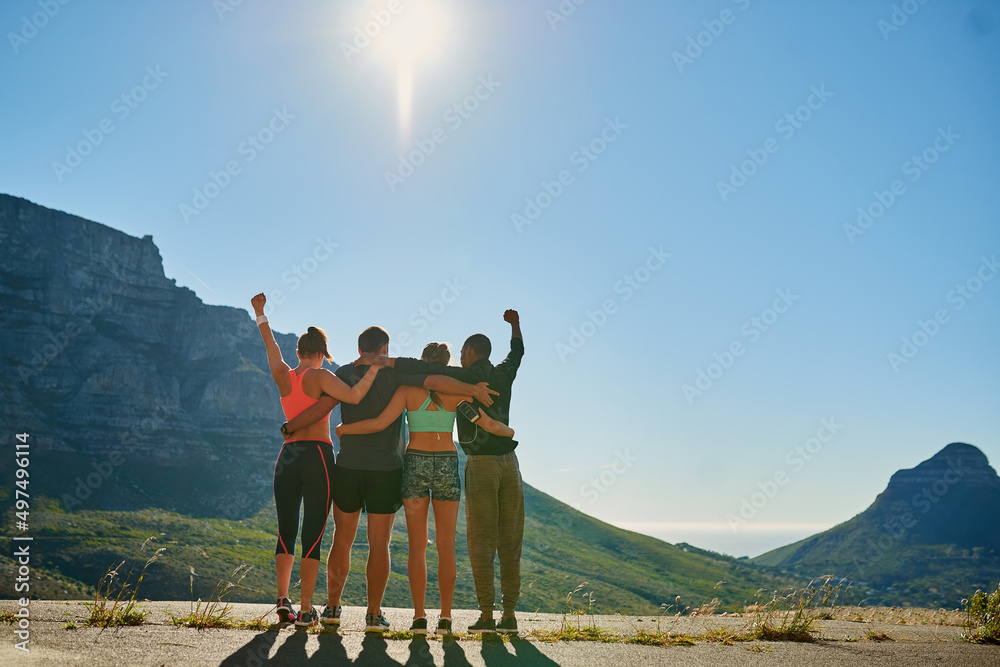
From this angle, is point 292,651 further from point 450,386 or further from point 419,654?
point 450,386

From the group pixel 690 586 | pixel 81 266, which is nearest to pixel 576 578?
pixel 690 586

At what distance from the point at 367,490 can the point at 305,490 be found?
0.64 metres

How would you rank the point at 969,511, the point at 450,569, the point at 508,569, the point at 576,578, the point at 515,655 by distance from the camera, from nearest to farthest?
the point at 515,655 < the point at 450,569 < the point at 508,569 < the point at 576,578 < the point at 969,511

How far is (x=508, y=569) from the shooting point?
6.91m

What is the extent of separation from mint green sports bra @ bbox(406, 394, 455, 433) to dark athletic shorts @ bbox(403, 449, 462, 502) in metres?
0.24

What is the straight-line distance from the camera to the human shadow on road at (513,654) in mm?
4824

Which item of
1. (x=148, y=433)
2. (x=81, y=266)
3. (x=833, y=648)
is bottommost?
(x=833, y=648)

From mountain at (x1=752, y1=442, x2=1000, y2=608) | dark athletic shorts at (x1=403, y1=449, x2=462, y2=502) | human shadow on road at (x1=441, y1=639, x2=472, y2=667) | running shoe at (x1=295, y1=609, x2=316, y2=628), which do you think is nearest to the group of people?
dark athletic shorts at (x1=403, y1=449, x2=462, y2=502)

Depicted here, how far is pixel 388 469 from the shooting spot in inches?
258

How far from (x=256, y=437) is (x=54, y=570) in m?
65.0

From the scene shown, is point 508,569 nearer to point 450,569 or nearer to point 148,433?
point 450,569

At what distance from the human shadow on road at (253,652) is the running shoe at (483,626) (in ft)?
6.21

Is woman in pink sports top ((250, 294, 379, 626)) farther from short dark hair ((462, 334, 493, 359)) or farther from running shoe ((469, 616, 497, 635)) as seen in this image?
running shoe ((469, 616, 497, 635))

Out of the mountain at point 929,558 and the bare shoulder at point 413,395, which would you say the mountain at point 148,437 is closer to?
the mountain at point 929,558
